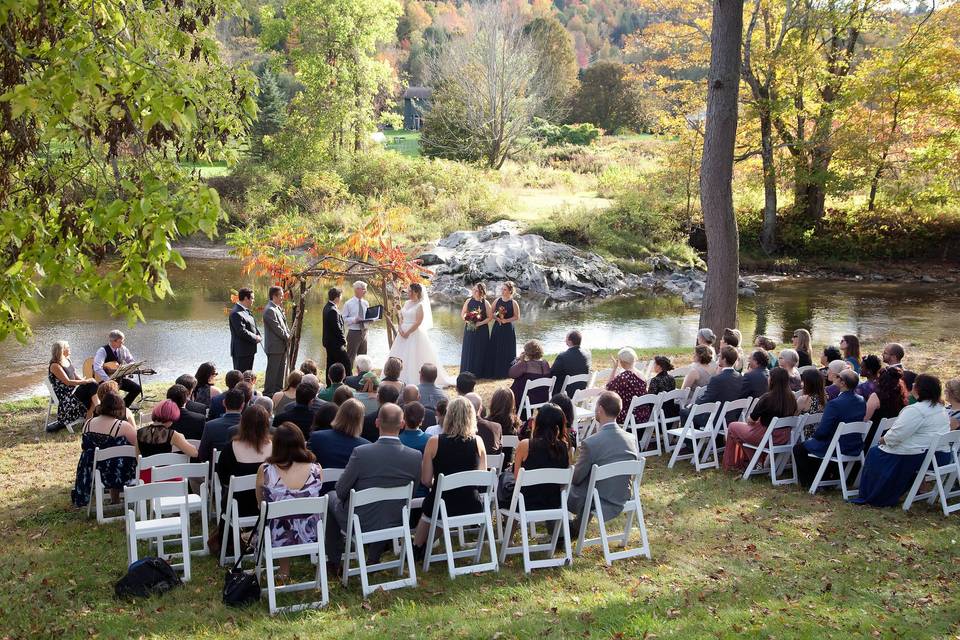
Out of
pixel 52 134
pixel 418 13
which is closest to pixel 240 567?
pixel 52 134

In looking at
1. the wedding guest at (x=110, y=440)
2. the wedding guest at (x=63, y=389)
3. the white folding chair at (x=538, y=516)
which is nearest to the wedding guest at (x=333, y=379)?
the wedding guest at (x=110, y=440)

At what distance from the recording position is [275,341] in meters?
11.8

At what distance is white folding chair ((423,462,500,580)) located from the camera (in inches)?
232

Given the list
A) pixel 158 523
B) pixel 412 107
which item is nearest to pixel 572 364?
pixel 158 523

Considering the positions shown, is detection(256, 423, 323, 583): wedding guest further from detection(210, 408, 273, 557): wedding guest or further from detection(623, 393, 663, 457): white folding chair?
detection(623, 393, 663, 457): white folding chair

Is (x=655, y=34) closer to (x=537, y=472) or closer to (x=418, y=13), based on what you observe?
(x=537, y=472)

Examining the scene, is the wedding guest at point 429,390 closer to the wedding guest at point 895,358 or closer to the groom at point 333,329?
the groom at point 333,329

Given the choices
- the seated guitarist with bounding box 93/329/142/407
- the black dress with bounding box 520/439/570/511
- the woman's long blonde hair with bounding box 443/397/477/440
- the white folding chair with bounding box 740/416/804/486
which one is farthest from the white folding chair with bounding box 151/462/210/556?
the white folding chair with bounding box 740/416/804/486

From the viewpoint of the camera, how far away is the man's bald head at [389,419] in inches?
235

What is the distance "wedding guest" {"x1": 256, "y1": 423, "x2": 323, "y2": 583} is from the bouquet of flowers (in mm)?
7274

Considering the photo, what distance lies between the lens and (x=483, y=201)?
35219 millimetres

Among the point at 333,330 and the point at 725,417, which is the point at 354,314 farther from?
the point at 725,417

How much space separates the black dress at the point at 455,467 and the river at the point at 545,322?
9.89m

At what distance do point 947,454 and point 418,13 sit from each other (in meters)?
91.2
